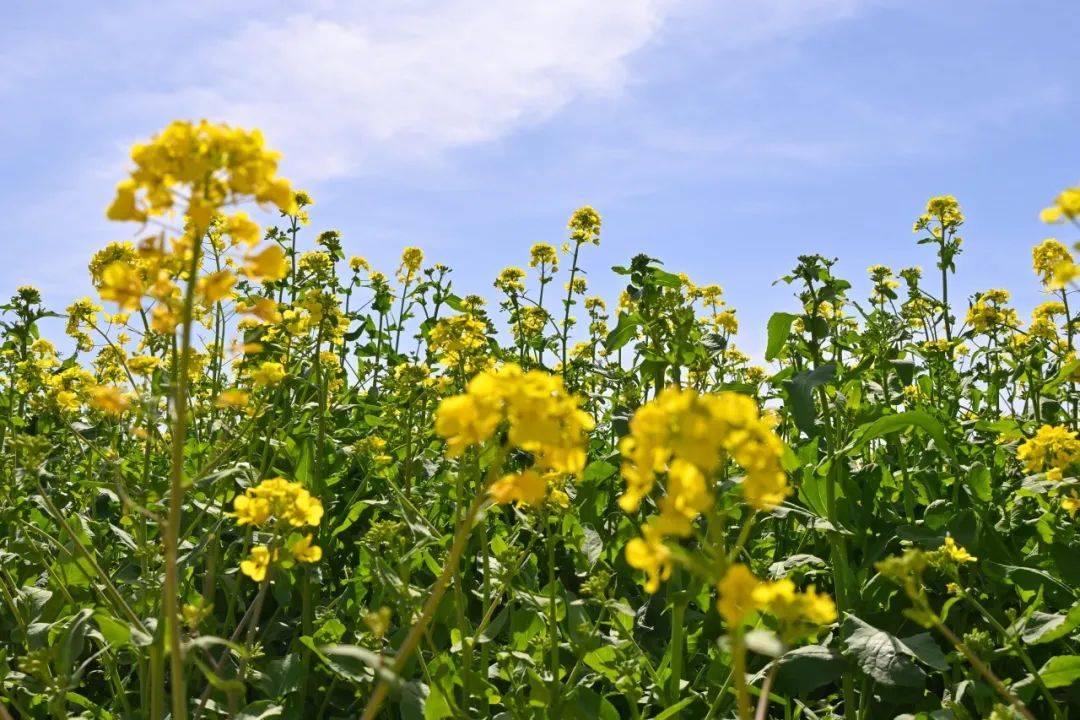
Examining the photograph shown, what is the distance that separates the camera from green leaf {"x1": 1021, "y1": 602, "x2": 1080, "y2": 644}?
3037 mm

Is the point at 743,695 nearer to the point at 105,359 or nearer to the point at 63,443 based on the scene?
the point at 63,443

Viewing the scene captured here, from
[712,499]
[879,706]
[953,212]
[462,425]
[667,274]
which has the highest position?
[953,212]

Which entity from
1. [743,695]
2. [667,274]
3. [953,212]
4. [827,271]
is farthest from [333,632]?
[953,212]

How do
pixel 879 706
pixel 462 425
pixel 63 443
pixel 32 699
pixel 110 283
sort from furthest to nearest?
pixel 63 443
pixel 32 699
pixel 879 706
pixel 110 283
pixel 462 425

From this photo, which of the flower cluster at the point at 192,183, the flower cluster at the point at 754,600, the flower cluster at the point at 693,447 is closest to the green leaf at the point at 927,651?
the flower cluster at the point at 754,600

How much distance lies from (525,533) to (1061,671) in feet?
8.96

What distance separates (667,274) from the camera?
156 inches

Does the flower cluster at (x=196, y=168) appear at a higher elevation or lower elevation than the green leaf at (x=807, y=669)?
higher

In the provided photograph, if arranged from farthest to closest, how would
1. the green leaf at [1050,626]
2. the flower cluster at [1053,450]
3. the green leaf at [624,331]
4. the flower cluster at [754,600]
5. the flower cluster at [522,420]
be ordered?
the green leaf at [624,331], the flower cluster at [1053,450], the green leaf at [1050,626], the flower cluster at [522,420], the flower cluster at [754,600]

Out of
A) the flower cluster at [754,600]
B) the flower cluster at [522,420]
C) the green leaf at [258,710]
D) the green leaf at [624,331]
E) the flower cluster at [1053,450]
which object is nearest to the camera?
the flower cluster at [754,600]

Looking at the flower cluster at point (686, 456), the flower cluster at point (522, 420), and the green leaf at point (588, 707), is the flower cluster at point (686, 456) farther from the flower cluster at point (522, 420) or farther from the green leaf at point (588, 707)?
the green leaf at point (588, 707)

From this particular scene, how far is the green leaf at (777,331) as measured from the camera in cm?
387

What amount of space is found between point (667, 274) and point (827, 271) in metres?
0.84

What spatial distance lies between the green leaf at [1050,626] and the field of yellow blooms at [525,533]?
0.04ft
